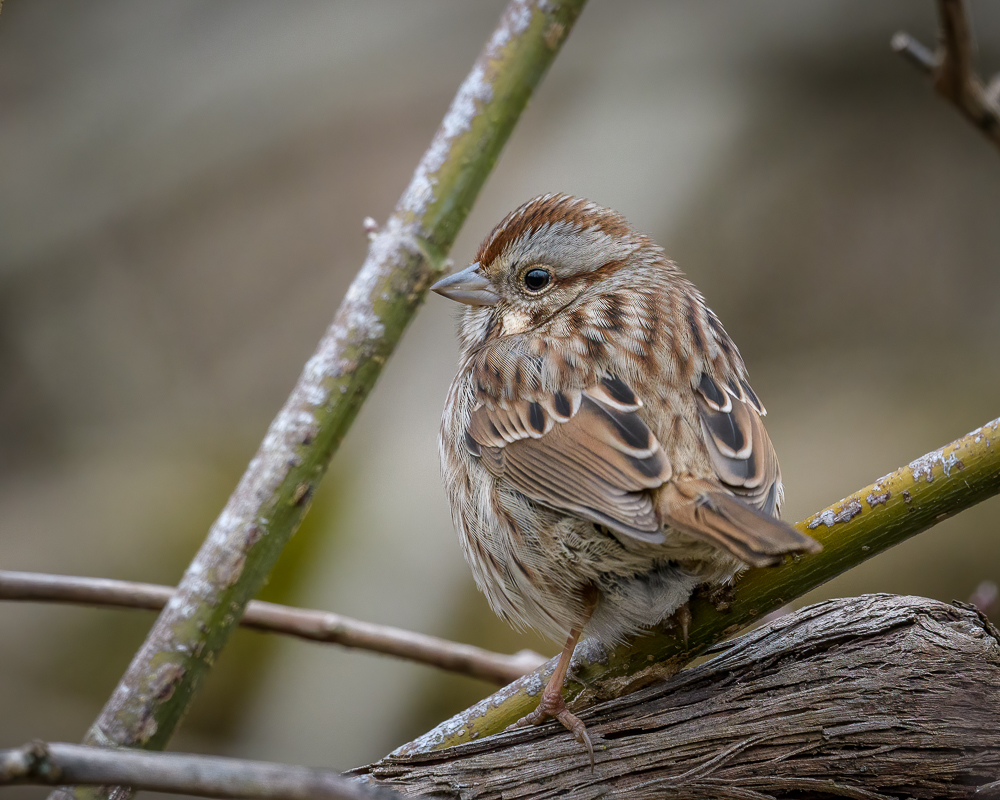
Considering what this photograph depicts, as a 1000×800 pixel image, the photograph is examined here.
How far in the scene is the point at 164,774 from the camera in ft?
3.22

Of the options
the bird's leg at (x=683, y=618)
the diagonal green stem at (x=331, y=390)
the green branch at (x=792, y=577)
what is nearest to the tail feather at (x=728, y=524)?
the green branch at (x=792, y=577)

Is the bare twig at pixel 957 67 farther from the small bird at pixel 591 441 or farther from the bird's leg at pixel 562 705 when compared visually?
the bird's leg at pixel 562 705

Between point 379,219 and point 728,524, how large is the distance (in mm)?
5668

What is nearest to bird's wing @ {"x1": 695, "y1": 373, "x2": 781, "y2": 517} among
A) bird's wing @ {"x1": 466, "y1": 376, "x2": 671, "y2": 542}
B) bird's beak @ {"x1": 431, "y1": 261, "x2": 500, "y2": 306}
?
bird's wing @ {"x1": 466, "y1": 376, "x2": 671, "y2": 542}

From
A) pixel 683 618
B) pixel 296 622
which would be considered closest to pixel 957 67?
pixel 683 618

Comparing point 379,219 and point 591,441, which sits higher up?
point 379,219

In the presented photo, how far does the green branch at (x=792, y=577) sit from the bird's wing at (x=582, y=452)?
276mm

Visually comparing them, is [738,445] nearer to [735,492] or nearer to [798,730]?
[735,492]

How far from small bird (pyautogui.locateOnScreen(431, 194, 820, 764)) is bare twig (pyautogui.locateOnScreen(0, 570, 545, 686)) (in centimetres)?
28

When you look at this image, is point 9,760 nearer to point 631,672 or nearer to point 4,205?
point 631,672

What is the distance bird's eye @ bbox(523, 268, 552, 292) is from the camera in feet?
8.70

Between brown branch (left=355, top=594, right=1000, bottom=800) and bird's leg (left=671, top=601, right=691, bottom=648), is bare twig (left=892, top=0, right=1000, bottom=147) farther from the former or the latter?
bird's leg (left=671, top=601, right=691, bottom=648)

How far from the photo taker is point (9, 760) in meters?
0.98

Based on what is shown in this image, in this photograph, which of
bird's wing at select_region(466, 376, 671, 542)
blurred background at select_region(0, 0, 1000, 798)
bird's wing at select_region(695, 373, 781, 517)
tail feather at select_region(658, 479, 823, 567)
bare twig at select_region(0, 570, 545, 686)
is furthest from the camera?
blurred background at select_region(0, 0, 1000, 798)
